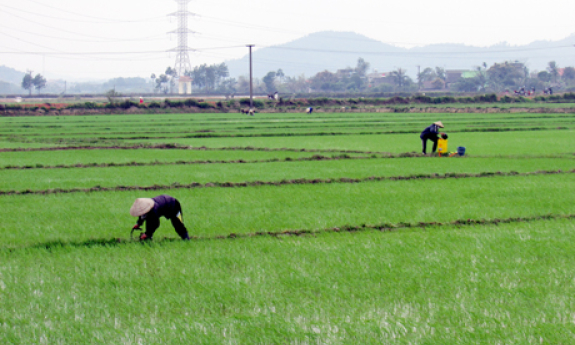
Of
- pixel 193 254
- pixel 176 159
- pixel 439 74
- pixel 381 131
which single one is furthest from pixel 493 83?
pixel 193 254

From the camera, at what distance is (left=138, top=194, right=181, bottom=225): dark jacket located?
7230 millimetres

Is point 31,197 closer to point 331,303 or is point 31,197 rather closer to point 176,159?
point 176,159

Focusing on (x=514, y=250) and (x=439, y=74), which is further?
(x=439, y=74)

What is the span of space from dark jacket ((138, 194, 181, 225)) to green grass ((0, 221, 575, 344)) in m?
0.54

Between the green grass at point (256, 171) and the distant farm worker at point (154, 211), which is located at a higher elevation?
the distant farm worker at point (154, 211)

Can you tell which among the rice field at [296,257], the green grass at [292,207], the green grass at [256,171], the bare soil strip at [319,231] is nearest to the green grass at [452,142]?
the green grass at [256,171]

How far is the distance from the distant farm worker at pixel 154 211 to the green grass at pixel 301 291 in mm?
351

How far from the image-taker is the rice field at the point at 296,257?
5.24m

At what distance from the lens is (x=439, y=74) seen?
6831 inches

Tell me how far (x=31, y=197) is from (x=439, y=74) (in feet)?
566

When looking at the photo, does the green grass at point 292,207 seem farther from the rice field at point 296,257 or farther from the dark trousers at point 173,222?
the dark trousers at point 173,222

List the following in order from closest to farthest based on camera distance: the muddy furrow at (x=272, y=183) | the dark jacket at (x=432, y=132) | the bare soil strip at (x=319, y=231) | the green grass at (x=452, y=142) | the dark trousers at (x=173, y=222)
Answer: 1. the dark trousers at (x=173, y=222)
2. the bare soil strip at (x=319, y=231)
3. the muddy furrow at (x=272, y=183)
4. the dark jacket at (x=432, y=132)
5. the green grass at (x=452, y=142)

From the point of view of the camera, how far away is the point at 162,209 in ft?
24.0

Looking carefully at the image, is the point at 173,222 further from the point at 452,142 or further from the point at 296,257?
the point at 452,142
